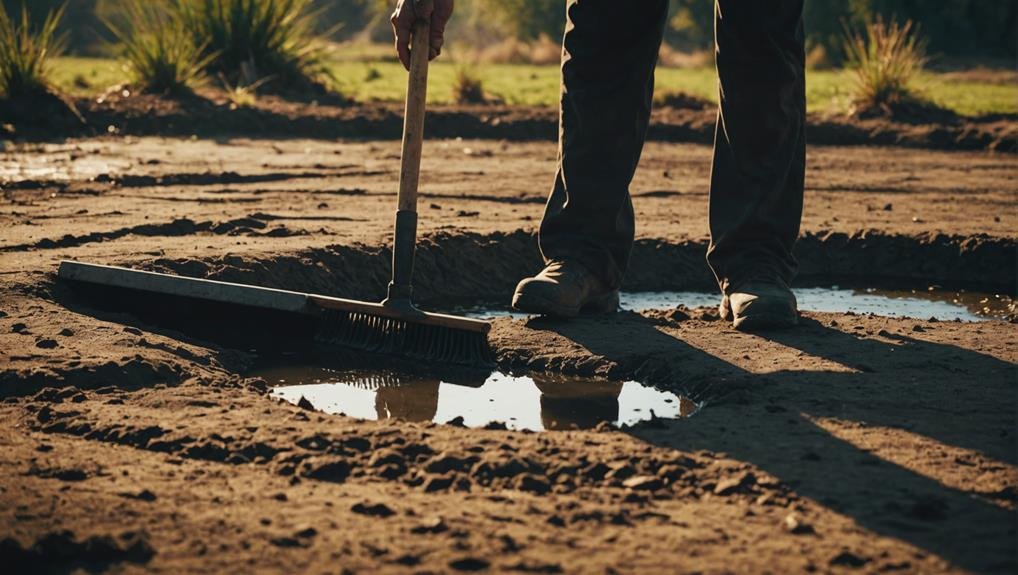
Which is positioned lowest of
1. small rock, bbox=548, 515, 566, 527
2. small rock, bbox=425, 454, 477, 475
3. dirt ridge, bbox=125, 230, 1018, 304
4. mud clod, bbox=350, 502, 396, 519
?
mud clod, bbox=350, 502, 396, 519

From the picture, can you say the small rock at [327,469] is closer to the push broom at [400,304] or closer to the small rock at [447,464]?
the small rock at [447,464]

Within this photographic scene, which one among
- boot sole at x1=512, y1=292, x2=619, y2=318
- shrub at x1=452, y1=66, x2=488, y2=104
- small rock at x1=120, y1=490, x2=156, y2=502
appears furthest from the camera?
shrub at x1=452, y1=66, x2=488, y2=104

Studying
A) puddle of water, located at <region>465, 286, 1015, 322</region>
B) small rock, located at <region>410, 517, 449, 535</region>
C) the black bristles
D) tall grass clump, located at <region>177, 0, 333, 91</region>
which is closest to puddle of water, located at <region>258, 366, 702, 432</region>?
the black bristles

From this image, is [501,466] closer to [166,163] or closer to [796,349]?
[796,349]

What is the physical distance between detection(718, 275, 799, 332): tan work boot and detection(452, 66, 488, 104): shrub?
8.39 meters

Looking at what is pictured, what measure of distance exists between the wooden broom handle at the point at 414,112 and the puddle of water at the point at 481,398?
565mm

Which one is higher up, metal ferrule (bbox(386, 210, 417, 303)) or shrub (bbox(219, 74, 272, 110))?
shrub (bbox(219, 74, 272, 110))

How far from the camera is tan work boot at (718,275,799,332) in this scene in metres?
4.00

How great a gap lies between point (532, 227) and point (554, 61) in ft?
52.8

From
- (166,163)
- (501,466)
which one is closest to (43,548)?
(501,466)

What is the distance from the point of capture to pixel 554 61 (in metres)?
21.5

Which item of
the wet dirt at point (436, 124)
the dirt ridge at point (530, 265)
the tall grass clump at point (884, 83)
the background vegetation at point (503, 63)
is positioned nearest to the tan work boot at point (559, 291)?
the dirt ridge at point (530, 265)

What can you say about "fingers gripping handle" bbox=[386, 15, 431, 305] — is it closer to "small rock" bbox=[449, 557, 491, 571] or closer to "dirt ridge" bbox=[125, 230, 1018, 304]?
"dirt ridge" bbox=[125, 230, 1018, 304]

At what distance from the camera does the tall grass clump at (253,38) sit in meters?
12.1
